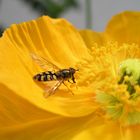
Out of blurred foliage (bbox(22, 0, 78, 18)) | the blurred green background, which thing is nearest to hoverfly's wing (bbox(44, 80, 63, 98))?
blurred foliage (bbox(22, 0, 78, 18))

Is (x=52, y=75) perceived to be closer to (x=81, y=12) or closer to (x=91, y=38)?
(x=91, y=38)

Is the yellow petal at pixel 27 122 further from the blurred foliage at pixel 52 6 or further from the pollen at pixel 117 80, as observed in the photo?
the blurred foliage at pixel 52 6

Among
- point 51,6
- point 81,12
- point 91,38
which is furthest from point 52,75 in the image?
point 81,12

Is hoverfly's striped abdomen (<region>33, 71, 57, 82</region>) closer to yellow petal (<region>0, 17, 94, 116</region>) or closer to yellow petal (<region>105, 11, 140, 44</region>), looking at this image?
yellow petal (<region>0, 17, 94, 116</region>)

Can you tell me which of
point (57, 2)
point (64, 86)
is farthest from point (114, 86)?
point (57, 2)

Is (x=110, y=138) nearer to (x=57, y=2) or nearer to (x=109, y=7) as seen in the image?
(x=57, y=2)

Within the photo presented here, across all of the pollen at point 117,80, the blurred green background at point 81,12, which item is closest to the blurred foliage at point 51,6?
the blurred green background at point 81,12

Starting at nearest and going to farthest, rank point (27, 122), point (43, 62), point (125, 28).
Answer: point (27, 122), point (43, 62), point (125, 28)
